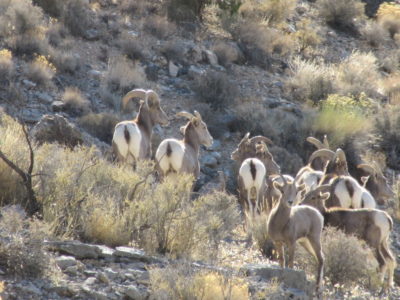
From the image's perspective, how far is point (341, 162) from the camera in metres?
13.7

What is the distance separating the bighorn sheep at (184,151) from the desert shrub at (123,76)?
5.41 meters

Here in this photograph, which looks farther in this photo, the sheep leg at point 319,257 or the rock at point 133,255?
the sheep leg at point 319,257

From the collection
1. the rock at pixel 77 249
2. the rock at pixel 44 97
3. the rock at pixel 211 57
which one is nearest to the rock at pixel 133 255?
the rock at pixel 77 249

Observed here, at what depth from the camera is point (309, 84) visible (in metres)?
23.2

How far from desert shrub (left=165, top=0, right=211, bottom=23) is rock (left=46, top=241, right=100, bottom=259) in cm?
1773

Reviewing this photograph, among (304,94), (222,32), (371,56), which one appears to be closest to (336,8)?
(371,56)

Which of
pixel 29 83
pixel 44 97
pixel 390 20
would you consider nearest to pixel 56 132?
pixel 44 97

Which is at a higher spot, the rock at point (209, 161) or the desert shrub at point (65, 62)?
the desert shrub at point (65, 62)

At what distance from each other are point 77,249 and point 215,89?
1331 cm

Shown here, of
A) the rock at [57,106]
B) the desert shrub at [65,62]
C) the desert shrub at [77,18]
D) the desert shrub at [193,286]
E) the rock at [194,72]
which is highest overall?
the desert shrub at [77,18]

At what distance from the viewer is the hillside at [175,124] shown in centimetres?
809

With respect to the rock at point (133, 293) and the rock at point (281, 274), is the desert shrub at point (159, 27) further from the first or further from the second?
the rock at point (133, 293)

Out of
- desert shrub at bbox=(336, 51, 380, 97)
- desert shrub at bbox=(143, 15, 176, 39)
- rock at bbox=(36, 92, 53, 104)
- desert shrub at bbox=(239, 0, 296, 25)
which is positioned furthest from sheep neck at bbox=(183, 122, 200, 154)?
desert shrub at bbox=(239, 0, 296, 25)

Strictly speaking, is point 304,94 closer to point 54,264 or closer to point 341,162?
point 341,162
